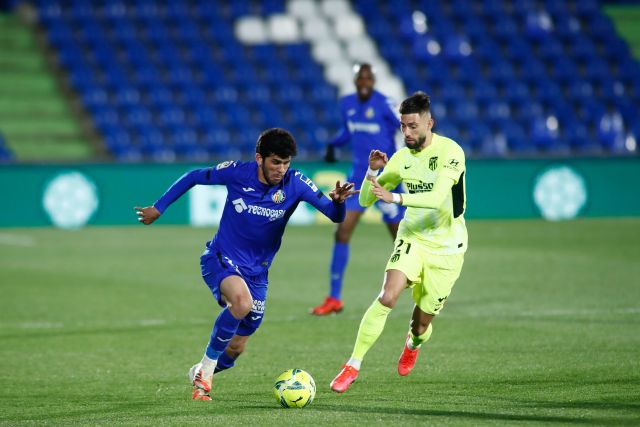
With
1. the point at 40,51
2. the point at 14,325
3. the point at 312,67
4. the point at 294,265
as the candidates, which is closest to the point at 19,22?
the point at 40,51

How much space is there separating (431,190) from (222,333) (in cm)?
168

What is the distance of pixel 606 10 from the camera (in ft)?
107

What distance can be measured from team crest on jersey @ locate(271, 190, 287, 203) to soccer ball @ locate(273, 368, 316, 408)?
1.16 meters

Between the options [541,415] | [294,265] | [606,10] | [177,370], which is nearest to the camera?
[541,415]

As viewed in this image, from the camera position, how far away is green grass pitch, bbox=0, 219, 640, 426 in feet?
21.9

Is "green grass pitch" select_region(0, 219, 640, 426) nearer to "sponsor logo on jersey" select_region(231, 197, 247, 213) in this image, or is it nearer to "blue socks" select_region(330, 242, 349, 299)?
"blue socks" select_region(330, 242, 349, 299)

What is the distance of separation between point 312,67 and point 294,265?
12986mm

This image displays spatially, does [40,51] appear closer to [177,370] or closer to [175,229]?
[175,229]

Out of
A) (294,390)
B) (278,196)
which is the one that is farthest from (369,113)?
(294,390)

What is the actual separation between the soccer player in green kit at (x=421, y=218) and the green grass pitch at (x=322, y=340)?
0.55m

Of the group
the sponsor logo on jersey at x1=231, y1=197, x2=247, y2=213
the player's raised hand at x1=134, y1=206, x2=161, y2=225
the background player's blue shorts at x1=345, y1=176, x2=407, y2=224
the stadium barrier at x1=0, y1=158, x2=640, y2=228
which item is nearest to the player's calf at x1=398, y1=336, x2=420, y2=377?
the sponsor logo on jersey at x1=231, y1=197, x2=247, y2=213

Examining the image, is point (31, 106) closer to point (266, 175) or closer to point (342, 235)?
point (342, 235)

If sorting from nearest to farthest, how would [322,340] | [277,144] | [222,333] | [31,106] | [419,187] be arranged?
[277,144]
[222,333]
[419,187]
[322,340]
[31,106]

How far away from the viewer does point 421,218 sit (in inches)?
299
